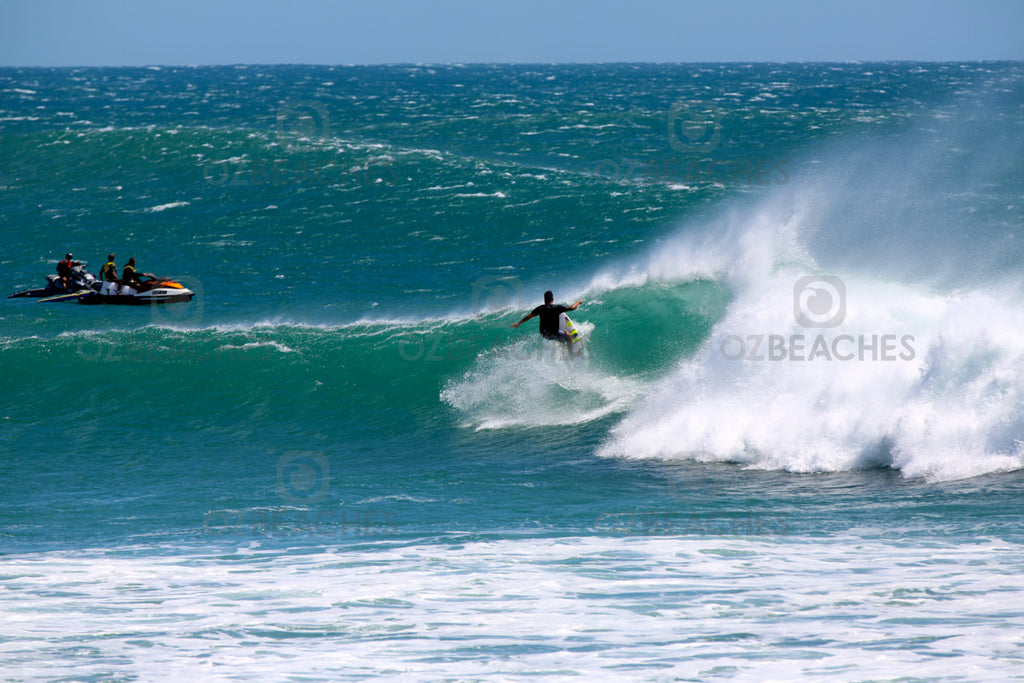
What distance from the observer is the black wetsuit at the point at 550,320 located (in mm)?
18188

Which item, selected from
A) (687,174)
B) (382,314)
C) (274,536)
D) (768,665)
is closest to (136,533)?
(274,536)

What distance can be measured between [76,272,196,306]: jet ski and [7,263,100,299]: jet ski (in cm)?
15

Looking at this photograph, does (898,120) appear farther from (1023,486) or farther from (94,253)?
(1023,486)

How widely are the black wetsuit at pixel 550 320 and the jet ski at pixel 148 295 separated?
1054cm

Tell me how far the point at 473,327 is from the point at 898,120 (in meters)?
43.8

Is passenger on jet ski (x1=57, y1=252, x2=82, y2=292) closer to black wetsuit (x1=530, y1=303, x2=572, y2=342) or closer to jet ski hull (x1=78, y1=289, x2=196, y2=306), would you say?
jet ski hull (x1=78, y1=289, x2=196, y2=306)

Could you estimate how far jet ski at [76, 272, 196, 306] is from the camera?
24.8 metres

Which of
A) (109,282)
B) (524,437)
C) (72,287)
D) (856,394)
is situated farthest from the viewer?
(72,287)

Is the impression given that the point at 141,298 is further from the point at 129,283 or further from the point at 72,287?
the point at 72,287

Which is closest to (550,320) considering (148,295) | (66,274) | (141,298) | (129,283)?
(148,295)

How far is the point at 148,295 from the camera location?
24.8 meters

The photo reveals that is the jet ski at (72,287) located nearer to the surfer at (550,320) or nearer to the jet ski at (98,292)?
the jet ski at (98,292)

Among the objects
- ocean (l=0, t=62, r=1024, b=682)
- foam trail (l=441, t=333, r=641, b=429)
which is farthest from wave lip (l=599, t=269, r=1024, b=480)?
foam trail (l=441, t=333, r=641, b=429)

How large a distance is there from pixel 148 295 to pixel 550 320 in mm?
11163
